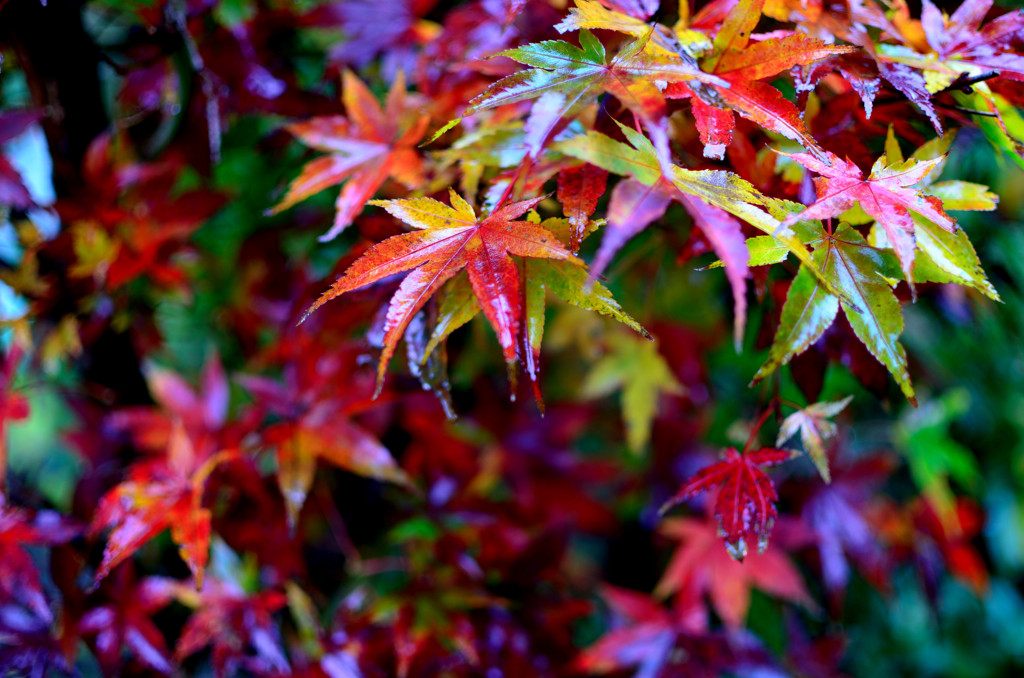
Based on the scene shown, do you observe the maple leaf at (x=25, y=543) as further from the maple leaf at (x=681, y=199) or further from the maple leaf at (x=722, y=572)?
the maple leaf at (x=722, y=572)

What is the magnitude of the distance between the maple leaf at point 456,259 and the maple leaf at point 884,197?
17cm

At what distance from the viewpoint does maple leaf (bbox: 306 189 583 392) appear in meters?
0.40

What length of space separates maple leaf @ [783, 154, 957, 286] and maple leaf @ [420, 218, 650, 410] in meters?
0.13

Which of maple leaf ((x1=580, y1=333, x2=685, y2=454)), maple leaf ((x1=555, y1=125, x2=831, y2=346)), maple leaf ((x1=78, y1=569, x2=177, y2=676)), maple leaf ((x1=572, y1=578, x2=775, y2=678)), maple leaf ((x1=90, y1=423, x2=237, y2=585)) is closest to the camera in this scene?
maple leaf ((x1=555, y1=125, x2=831, y2=346))

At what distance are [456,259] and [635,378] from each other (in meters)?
0.67

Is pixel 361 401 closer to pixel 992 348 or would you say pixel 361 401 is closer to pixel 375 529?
pixel 375 529

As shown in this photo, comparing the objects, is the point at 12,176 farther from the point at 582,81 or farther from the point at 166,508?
the point at 582,81

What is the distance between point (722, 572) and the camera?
3.28 feet

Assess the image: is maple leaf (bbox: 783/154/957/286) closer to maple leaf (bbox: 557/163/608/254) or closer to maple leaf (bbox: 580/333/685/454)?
maple leaf (bbox: 557/163/608/254)

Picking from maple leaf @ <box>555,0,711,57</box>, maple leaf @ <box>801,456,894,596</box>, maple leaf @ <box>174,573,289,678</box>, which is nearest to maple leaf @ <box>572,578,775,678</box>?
maple leaf @ <box>801,456,894,596</box>

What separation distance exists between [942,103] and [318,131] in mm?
613

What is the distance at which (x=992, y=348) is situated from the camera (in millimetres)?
1557

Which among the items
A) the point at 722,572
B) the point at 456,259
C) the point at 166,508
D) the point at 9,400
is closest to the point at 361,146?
the point at 456,259

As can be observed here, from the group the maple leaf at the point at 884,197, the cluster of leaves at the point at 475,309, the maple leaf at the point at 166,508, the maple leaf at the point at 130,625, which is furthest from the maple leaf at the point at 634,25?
the maple leaf at the point at 130,625
